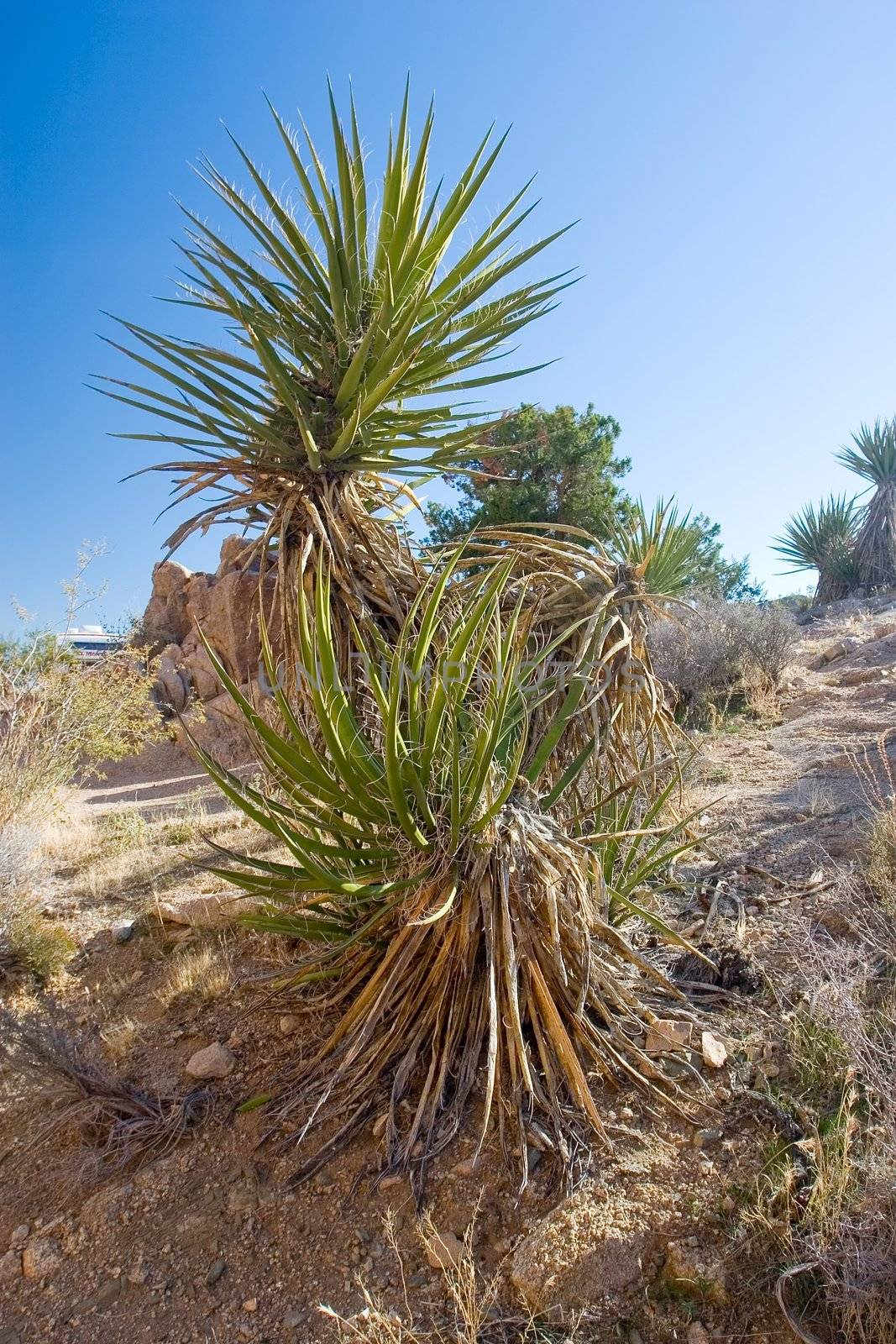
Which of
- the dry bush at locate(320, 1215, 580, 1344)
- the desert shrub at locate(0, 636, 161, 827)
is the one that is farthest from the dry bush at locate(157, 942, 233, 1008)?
the desert shrub at locate(0, 636, 161, 827)

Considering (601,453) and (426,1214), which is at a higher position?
(601,453)

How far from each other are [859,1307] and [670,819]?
3025 millimetres

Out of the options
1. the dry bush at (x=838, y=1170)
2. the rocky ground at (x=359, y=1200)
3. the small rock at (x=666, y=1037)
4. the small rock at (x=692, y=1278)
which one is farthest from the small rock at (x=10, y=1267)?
the dry bush at (x=838, y=1170)

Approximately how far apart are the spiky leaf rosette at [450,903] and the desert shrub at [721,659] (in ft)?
22.8

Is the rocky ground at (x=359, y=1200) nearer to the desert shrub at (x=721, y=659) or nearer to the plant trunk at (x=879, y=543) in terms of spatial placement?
the desert shrub at (x=721, y=659)

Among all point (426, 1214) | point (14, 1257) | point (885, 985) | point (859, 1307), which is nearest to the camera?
point (859, 1307)

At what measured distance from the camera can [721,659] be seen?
10.0 m

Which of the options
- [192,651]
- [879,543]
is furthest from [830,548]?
[192,651]

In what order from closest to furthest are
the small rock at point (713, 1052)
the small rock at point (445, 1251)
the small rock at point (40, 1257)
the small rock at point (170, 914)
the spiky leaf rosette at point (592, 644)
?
the small rock at point (445, 1251) < the small rock at point (40, 1257) < the small rock at point (713, 1052) < the spiky leaf rosette at point (592, 644) < the small rock at point (170, 914)

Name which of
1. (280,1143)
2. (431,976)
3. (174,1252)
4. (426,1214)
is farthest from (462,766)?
(174,1252)

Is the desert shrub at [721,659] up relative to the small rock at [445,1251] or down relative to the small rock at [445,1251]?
up

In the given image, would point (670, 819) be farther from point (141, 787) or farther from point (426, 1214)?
point (141, 787)

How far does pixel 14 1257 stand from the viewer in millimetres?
2693

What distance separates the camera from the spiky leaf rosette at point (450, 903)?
2.52m
